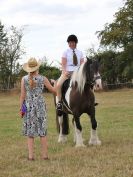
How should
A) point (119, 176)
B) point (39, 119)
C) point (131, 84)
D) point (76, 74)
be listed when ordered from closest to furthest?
point (119, 176) < point (39, 119) < point (76, 74) < point (131, 84)

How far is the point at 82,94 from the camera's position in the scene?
1164 centimetres

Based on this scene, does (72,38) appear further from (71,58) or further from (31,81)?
(31,81)

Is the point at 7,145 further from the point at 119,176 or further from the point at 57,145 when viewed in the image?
the point at 119,176

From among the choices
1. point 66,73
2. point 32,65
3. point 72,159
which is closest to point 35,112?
point 32,65

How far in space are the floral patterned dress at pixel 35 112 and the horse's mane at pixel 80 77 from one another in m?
2.12

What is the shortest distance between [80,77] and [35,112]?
7.71 ft

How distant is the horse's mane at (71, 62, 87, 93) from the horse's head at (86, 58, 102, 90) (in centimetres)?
12

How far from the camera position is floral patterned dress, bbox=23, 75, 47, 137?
31.0 feet

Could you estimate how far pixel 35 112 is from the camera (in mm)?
9500

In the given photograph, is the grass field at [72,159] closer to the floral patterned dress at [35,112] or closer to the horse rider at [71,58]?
the floral patterned dress at [35,112]

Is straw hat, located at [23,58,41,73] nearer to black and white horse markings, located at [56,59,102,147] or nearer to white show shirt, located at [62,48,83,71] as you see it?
black and white horse markings, located at [56,59,102,147]

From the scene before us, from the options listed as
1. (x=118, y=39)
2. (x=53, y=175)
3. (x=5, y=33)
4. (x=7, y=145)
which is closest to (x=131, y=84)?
(x=118, y=39)

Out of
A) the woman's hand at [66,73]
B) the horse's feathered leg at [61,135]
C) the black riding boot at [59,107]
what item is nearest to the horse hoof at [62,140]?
the horse's feathered leg at [61,135]

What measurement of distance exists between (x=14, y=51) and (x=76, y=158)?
64.0m
